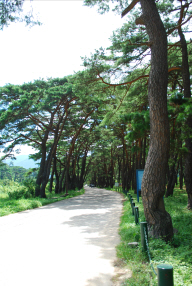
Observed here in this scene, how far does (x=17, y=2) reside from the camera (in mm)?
6883

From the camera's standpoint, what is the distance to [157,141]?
5609mm

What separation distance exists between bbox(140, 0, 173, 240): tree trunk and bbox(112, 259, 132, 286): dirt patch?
1285 mm

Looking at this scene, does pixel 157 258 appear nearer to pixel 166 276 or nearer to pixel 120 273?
pixel 120 273

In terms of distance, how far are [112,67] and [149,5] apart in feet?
10.3

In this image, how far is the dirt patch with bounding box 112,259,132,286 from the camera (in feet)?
12.2

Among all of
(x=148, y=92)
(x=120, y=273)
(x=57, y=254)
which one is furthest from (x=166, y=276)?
(x=148, y=92)

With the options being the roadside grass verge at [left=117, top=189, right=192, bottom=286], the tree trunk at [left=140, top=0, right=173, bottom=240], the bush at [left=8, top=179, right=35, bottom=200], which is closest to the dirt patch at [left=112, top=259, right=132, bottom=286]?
the roadside grass verge at [left=117, top=189, right=192, bottom=286]

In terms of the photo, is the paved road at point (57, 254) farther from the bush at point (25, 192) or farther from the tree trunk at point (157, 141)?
the bush at point (25, 192)

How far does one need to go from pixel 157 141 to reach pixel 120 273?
10.1 ft

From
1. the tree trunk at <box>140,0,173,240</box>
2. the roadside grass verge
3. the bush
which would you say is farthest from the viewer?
the bush

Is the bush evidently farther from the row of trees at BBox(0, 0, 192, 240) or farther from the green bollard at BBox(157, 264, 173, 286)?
the green bollard at BBox(157, 264, 173, 286)

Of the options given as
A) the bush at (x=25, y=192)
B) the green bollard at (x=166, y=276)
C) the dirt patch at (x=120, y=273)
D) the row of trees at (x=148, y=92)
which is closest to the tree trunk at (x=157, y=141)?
the row of trees at (x=148, y=92)

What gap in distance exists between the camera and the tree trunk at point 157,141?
5.43 meters

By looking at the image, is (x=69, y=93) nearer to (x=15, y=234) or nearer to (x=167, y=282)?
(x=15, y=234)
